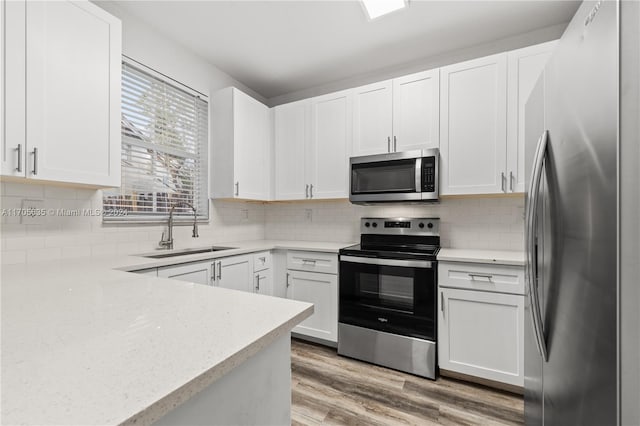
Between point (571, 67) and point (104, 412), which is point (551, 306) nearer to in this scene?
point (571, 67)

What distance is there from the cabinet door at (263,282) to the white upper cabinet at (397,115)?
1400mm

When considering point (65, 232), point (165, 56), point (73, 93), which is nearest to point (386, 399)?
point (65, 232)

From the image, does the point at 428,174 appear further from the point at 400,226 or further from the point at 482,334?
the point at 482,334

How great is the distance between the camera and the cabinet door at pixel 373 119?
257cm

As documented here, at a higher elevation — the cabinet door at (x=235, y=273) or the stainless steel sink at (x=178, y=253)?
the stainless steel sink at (x=178, y=253)

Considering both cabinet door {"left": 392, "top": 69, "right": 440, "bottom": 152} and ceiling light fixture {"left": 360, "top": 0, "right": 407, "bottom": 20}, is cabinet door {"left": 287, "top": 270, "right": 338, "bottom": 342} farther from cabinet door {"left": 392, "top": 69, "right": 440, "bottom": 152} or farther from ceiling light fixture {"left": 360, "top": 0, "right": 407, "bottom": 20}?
ceiling light fixture {"left": 360, "top": 0, "right": 407, "bottom": 20}

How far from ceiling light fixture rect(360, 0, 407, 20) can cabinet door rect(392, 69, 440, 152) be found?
55 centimetres

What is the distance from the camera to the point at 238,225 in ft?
10.4

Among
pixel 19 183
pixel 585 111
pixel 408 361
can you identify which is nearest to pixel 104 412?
pixel 585 111

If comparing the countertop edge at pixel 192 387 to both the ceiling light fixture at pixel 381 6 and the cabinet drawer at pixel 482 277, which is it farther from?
the ceiling light fixture at pixel 381 6

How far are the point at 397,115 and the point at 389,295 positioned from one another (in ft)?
4.96

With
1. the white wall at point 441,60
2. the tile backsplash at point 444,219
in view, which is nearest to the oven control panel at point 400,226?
the tile backsplash at point 444,219

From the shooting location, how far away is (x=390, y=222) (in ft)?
9.07

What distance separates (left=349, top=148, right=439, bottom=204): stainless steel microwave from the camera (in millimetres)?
2324
